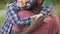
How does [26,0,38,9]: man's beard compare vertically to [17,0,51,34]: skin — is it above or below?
above

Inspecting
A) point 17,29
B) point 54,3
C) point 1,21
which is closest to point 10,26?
point 17,29

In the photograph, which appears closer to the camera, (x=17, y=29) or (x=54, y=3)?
(x=17, y=29)

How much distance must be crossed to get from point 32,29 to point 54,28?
0.45ft

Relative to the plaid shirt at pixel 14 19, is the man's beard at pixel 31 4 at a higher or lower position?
higher

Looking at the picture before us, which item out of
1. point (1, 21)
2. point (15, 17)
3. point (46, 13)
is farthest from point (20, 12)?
point (1, 21)

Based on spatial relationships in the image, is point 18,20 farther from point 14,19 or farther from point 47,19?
point 47,19

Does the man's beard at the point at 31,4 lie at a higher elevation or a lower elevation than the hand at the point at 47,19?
higher

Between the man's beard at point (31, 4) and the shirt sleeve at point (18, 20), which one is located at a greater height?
the man's beard at point (31, 4)

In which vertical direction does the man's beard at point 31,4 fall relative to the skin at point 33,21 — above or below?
above

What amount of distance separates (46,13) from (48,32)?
11 centimetres

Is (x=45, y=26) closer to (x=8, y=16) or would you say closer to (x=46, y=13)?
(x=46, y=13)

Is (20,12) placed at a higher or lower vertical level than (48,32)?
higher

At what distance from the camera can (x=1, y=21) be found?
67.3 inches

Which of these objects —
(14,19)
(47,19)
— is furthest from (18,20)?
(47,19)
